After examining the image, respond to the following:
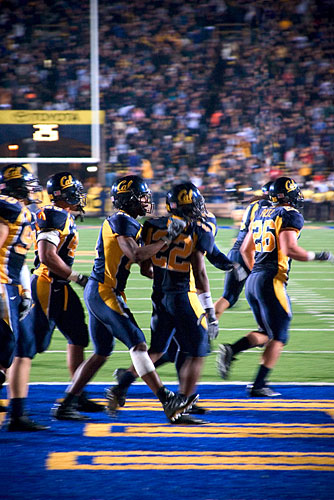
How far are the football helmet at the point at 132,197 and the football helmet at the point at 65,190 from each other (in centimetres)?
37

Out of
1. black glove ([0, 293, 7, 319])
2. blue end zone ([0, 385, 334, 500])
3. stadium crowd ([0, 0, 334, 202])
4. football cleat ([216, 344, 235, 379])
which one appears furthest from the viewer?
stadium crowd ([0, 0, 334, 202])

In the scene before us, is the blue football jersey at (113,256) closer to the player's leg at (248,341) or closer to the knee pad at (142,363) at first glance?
the knee pad at (142,363)

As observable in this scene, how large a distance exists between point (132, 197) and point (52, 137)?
8.89 metres

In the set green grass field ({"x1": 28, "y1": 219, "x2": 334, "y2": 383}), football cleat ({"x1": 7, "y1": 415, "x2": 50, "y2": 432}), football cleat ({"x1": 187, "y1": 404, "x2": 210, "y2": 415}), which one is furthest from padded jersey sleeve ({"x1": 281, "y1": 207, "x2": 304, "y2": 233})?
football cleat ({"x1": 7, "y1": 415, "x2": 50, "y2": 432})

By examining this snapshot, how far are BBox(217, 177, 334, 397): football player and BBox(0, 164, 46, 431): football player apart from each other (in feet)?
5.78

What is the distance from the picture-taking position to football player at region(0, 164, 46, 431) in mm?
4859

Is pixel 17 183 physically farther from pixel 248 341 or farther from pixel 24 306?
pixel 248 341

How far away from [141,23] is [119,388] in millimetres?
26135

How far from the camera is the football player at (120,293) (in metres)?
4.98

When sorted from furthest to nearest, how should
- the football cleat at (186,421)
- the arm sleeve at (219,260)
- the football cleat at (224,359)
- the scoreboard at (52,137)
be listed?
the scoreboard at (52,137) < the football cleat at (224,359) < the arm sleeve at (219,260) < the football cleat at (186,421)

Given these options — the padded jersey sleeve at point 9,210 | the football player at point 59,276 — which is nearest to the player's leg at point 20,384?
the football player at point 59,276

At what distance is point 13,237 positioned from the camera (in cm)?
495

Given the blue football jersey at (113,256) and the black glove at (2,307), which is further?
the blue football jersey at (113,256)

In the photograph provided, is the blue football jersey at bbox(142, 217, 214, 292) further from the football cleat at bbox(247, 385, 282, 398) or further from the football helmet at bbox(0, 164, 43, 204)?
the football cleat at bbox(247, 385, 282, 398)
